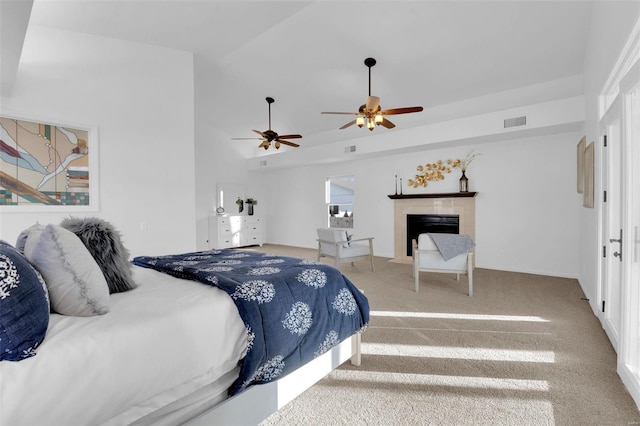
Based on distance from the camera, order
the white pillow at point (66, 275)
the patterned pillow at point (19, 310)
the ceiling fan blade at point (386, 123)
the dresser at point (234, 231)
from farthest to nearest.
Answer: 1. the dresser at point (234, 231)
2. the ceiling fan blade at point (386, 123)
3. the white pillow at point (66, 275)
4. the patterned pillow at point (19, 310)

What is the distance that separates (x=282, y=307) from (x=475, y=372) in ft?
4.92

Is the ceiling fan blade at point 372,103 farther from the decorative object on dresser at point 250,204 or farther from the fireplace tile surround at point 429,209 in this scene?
the decorative object on dresser at point 250,204

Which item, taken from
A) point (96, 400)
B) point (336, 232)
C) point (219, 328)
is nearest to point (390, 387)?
point (219, 328)

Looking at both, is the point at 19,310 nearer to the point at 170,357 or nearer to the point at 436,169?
the point at 170,357

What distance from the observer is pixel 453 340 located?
107 inches

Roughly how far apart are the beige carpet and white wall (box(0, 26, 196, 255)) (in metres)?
2.90

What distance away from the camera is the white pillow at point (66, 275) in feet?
4.31

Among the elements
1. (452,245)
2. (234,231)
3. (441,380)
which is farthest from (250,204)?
(441,380)

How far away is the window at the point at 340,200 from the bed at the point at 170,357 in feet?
19.2

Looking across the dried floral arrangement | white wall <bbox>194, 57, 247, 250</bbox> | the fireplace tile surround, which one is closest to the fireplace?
Result: the fireplace tile surround

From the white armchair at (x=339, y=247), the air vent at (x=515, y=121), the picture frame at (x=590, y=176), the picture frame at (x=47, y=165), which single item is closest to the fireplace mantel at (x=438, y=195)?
the air vent at (x=515, y=121)

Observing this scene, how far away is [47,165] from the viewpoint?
3.32m

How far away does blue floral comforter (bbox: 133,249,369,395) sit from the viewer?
1552 mm

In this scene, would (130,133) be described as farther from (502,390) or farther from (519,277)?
(519,277)
